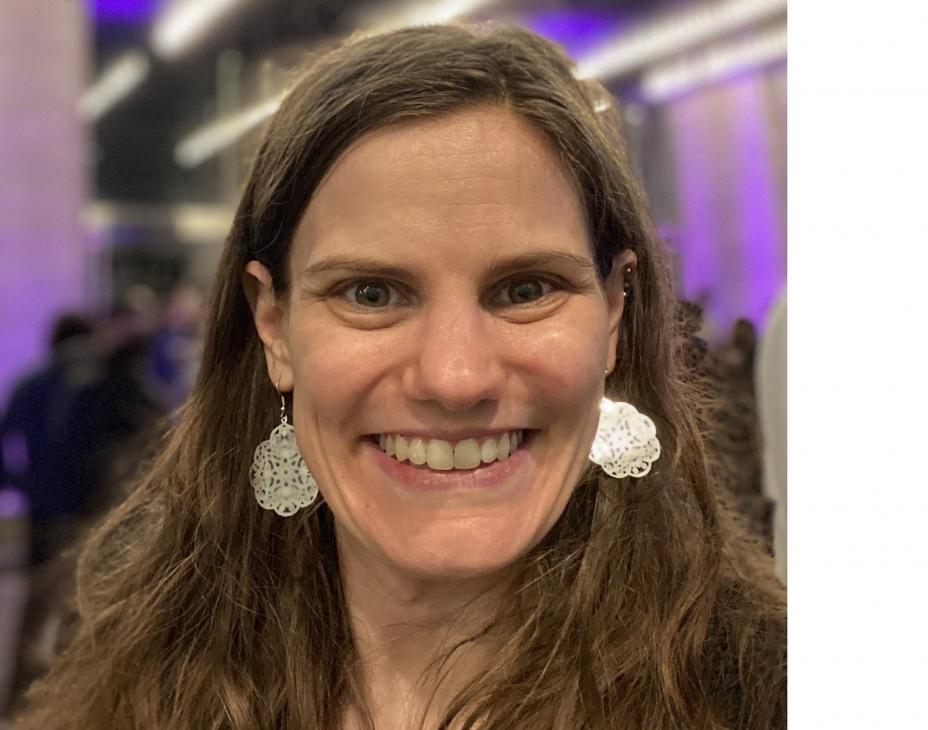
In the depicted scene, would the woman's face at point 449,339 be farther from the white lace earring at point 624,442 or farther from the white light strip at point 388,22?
the white light strip at point 388,22

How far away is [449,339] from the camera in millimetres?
783

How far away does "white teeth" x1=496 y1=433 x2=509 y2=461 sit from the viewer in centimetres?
85

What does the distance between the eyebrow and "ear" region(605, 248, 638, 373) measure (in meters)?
0.06

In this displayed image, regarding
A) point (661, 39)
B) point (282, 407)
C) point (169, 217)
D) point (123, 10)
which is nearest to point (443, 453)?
point (282, 407)

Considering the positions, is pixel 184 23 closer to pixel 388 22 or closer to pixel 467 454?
pixel 388 22

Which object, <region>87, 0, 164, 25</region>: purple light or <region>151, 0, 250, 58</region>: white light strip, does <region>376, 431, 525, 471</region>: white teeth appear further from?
<region>87, 0, 164, 25</region>: purple light

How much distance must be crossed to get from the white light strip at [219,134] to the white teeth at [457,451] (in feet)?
1.24

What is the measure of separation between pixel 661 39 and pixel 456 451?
21.0 inches

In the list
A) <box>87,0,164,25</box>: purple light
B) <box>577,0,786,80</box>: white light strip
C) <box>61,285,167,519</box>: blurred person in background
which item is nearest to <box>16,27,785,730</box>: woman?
<box>577,0,786,80</box>: white light strip
